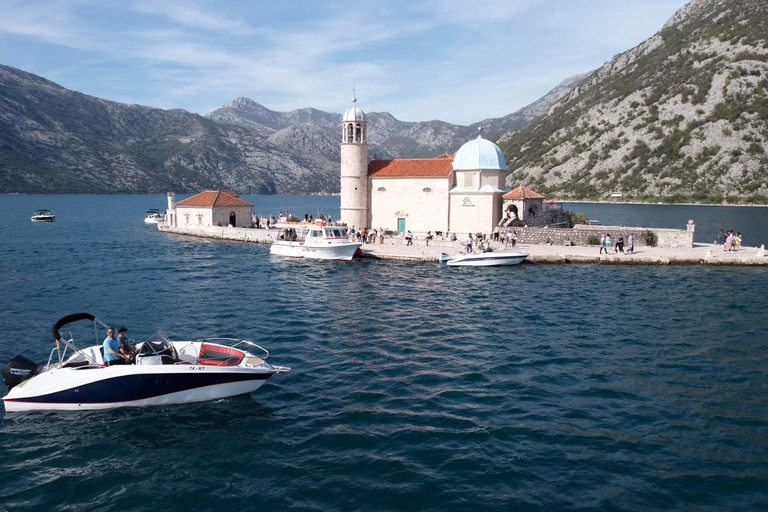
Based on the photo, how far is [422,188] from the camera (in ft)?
180

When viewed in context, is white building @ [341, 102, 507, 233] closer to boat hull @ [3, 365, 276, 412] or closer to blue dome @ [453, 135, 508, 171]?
blue dome @ [453, 135, 508, 171]

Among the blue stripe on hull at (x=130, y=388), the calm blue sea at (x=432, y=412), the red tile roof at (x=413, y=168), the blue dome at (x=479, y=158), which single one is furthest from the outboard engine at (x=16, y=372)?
the blue dome at (x=479, y=158)

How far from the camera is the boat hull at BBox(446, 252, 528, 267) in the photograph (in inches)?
1679

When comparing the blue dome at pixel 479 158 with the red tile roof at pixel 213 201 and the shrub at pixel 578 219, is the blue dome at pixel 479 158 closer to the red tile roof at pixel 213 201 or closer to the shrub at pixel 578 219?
the shrub at pixel 578 219

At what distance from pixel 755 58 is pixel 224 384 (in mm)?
165139

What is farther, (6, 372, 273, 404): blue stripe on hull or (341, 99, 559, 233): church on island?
(341, 99, 559, 233): church on island

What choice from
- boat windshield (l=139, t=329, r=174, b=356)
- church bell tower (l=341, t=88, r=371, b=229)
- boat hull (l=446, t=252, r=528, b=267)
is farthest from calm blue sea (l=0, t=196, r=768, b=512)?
church bell tower (l=341, t=88, r=371, b=229)

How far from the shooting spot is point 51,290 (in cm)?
3369

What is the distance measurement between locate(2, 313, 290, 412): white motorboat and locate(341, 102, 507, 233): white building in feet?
126

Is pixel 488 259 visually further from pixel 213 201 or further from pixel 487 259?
pixel 213 201

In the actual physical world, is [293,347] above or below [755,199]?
below

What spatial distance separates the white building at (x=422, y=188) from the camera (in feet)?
174

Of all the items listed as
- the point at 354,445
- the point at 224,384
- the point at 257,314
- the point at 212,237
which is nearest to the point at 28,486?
the point at 224,384

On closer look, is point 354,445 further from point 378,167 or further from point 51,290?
point 378,167
